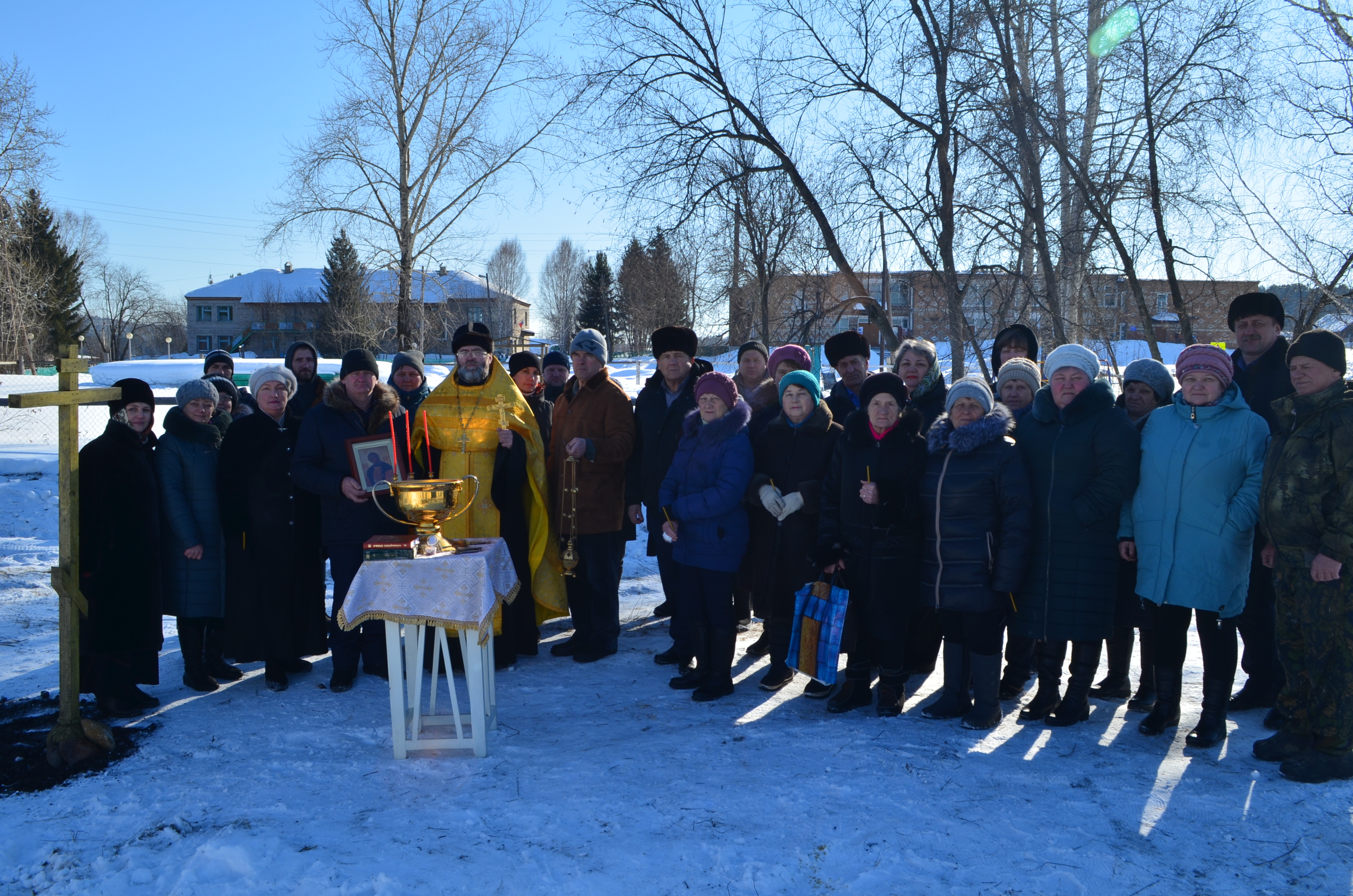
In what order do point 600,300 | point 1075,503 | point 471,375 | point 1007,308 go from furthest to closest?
point 600,300 < point 1007,308 < point 471,375 < point 1075,503

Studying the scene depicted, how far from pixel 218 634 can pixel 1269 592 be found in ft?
19.9

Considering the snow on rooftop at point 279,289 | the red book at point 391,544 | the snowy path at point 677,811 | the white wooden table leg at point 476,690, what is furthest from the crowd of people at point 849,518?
the snow on rooftop at point 279,289

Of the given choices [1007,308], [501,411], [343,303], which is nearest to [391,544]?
[501,411]

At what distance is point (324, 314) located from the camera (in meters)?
43.7

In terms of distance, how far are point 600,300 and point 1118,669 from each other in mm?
49466

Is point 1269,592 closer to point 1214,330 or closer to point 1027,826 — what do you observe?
point 1027,826

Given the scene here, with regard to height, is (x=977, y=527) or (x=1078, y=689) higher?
(x=977, y=527)

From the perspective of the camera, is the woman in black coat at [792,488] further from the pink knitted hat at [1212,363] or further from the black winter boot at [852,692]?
the pink knitted hat at [1212,363]

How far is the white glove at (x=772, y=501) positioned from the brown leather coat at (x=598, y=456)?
1253 mm

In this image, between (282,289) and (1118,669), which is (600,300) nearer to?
(282,289)

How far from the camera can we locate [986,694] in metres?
4.46

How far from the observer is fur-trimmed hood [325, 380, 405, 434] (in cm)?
508

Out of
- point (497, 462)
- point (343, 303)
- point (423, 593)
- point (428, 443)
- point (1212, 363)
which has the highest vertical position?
point (343, 303)

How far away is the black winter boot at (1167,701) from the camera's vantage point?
14.4ft
